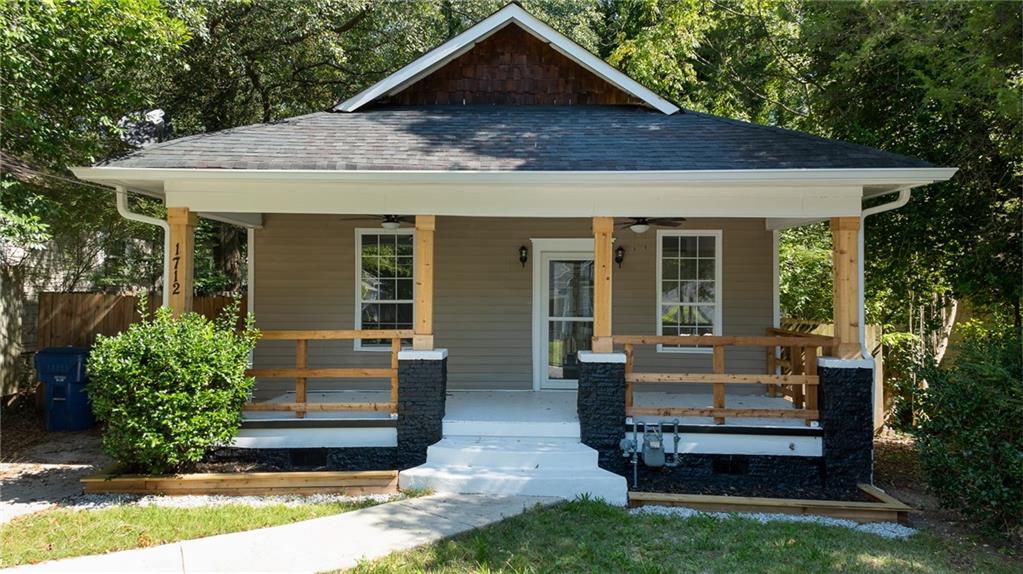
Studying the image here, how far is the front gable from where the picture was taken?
9.26 metres

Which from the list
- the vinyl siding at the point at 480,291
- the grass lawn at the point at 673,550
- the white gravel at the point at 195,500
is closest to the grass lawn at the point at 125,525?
the white gravel at the point at 195,500

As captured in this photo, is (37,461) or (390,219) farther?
(390,219)

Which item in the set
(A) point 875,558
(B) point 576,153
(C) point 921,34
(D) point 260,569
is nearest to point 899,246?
(C) point 921,34

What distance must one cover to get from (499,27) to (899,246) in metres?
6.12

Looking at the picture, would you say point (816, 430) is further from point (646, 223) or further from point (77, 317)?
point (77, 317)

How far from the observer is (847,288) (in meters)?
6.71

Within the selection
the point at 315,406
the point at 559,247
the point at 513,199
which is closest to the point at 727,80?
the point at 559,247

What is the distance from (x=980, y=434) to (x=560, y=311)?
198 inches

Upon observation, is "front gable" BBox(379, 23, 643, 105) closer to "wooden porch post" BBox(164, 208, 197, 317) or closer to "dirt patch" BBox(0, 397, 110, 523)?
"wooden porch post" BBox(164, 208, 197, 317)

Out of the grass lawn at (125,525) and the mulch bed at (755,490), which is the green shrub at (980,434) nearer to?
the mulch bed at (755,490)

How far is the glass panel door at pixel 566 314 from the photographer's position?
30.2 feet

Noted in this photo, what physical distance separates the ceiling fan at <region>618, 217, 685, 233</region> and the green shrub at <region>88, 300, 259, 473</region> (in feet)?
15.9

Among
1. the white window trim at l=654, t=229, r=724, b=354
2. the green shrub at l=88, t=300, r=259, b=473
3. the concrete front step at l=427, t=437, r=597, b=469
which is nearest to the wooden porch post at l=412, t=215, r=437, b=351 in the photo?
the concrete front step at l=427, t=437, r=597, b=469

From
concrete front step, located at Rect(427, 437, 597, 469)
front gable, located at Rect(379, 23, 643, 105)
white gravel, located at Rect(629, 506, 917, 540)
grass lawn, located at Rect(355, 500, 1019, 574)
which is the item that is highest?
front gable, located at Rect(379, 23, 643, 105)
